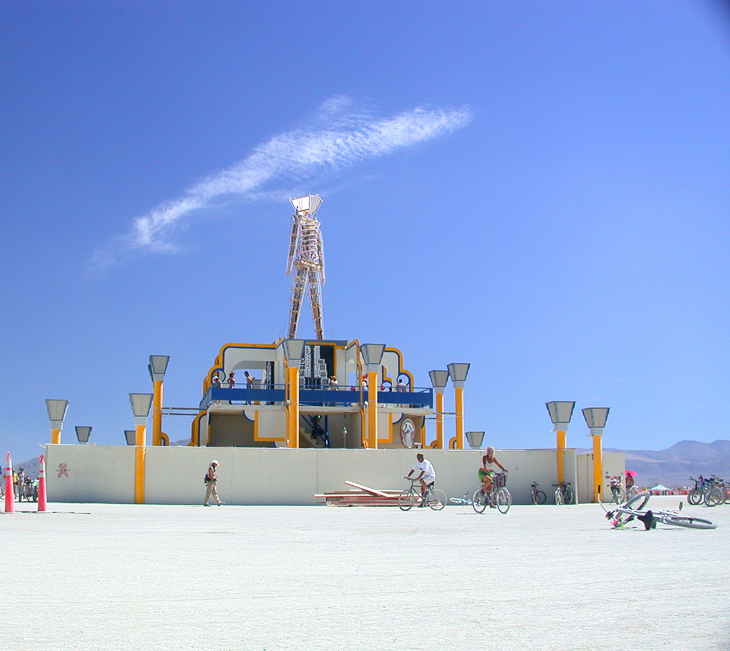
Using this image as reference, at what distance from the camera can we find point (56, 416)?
3200 cm

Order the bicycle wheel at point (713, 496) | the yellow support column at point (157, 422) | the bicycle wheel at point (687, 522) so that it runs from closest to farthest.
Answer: the bicycle wheel at point (687, 522), the bicycle wheel at point (713, 496), the yellow support column at point (157, 422)

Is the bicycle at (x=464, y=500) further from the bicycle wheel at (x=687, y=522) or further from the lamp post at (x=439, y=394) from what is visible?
the lamp post at (x=439, y=394)

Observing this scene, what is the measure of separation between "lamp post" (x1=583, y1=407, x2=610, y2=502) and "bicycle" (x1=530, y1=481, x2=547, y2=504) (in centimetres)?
216

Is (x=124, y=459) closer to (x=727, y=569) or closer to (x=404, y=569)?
(x=404, y=569)

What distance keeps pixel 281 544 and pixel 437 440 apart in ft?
99.3

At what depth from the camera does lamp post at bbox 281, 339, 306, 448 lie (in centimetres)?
3412

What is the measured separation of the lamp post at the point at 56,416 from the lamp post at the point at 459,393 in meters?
17.8

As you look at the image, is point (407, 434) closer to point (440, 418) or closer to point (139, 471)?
point (440, 418)

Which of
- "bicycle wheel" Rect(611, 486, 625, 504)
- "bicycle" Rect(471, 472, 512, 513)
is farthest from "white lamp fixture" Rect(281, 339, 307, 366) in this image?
"bicycle" Rect(471, 472, 512, 513)

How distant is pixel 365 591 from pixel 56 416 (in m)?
27.7

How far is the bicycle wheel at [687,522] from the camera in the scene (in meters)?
14.1

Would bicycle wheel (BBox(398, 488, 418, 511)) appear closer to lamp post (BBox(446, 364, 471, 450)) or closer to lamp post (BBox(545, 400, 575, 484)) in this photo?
lamp post (BBox(545, 400, 575, 484))

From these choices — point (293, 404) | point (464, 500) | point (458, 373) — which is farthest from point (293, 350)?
point (464, 500)

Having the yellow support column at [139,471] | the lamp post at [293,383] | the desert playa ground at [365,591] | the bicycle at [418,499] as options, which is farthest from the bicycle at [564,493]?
the desert playa ground at [365,591]
